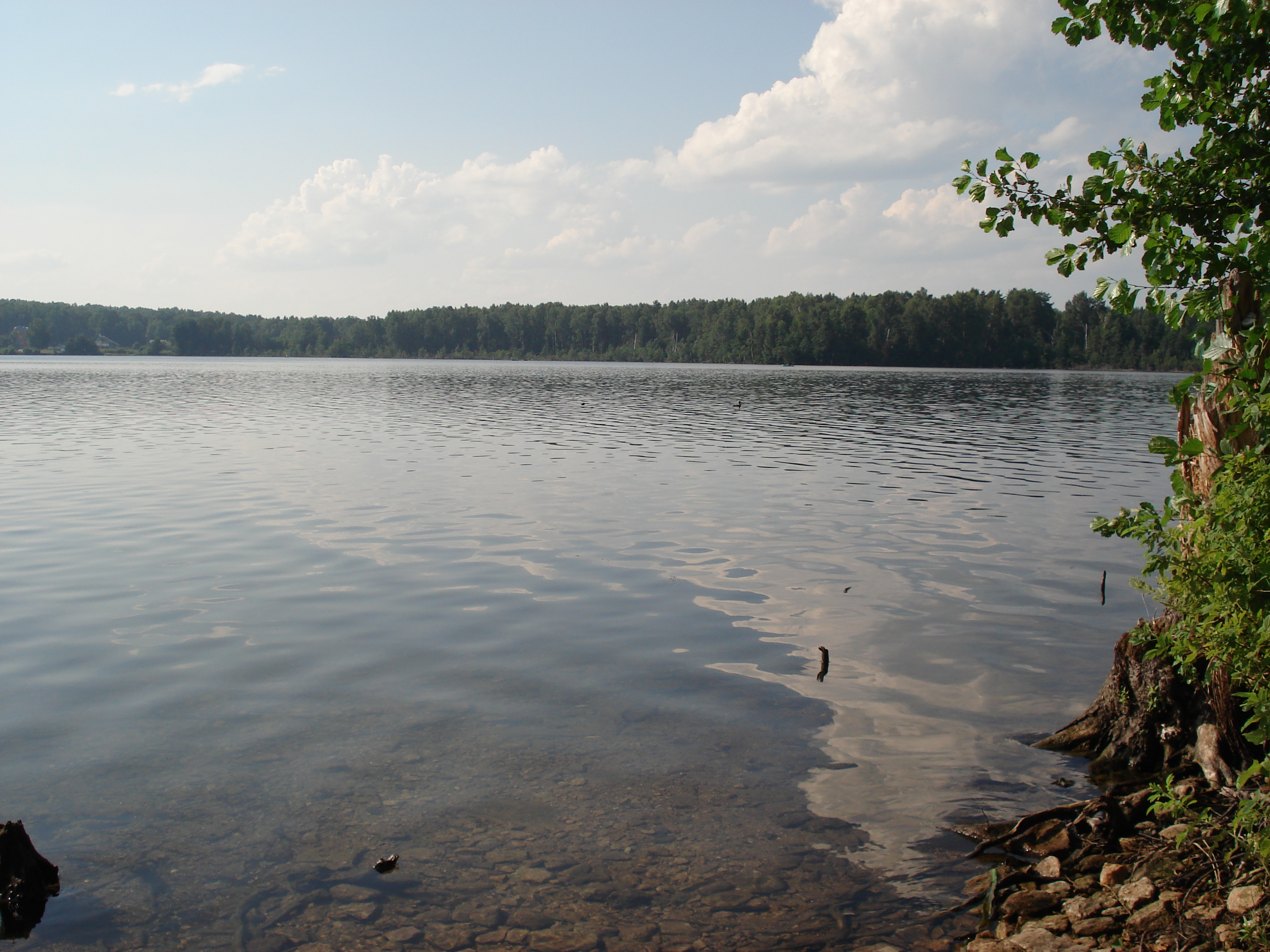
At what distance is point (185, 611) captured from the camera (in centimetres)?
1297

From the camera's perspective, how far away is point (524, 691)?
401 inches

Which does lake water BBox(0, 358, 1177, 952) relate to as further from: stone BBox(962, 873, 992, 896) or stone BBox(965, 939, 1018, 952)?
stone BBox(965, 939, 1018, 952)

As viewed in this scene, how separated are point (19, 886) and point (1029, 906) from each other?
6729 mm

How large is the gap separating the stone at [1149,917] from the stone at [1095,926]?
99mm

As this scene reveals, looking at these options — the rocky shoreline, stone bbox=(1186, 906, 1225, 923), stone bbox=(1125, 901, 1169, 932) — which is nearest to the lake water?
the rocky shoreline

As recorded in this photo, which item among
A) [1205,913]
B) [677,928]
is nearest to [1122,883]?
[1205,913]

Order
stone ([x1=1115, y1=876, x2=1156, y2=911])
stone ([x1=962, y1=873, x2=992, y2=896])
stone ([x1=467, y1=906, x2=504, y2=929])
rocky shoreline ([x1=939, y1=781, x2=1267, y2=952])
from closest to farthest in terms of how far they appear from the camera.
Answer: rocky shoreline ([x1=939, y1=781, x2=1267, y2=952]), stone ([x1=1115, y1=876, x2=1156, y2=911]), stone ([x1=467, y1=906, x2=504, y2=929]), stone ([x1=962, y1=873, x2=992, y2=896])

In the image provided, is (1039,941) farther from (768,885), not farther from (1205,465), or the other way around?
(1205,465)

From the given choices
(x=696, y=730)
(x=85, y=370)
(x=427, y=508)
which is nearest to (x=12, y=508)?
(x=427, y=508)

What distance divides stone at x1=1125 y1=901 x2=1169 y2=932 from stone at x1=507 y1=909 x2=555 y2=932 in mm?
3604

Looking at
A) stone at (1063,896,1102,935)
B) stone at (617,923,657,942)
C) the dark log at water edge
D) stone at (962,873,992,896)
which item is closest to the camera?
the dark log at water edge

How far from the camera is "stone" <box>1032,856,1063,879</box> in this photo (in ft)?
20.7

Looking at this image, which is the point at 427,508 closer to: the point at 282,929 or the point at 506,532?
the point at 506,532

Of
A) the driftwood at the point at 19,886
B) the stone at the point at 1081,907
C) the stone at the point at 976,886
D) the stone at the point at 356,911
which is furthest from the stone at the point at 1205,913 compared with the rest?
the driftwood at the point at 19,886
